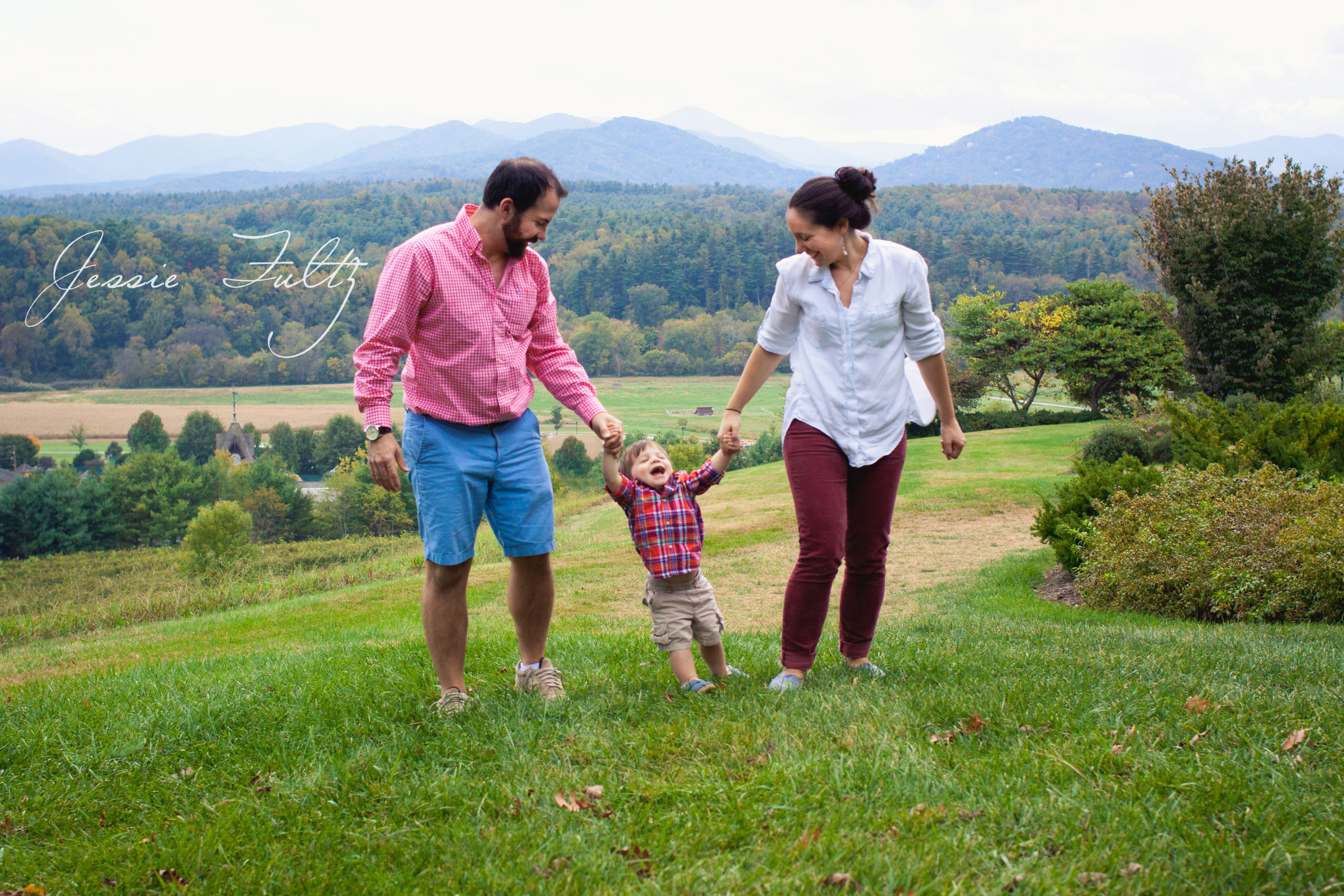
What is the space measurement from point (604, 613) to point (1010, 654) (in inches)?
212

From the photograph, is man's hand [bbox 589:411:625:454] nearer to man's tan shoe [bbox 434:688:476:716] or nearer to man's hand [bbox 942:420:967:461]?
man's tan shoe [bbox 434:688:476:716]

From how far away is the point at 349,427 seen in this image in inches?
2778

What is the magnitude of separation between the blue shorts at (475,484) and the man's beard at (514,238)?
24.7 inches

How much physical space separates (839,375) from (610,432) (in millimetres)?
875

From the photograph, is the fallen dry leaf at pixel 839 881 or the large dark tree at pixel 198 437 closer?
the fallen dry leaf at pixel 839 881

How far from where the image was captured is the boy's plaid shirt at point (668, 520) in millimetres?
3428

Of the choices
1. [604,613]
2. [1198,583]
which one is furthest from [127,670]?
[1198,583]

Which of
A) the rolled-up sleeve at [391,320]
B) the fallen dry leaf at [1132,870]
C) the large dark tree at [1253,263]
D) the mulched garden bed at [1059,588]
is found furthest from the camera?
the large dark tree at [1253,263]

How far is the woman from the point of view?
327 centimetres

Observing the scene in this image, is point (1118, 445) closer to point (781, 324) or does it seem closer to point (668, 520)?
point (781, 324)

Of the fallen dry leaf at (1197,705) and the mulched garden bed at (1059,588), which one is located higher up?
the fallen dry leaf at (1197,705)

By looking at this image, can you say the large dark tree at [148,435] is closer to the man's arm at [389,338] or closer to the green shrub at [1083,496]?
the green shrub at [1083,496]

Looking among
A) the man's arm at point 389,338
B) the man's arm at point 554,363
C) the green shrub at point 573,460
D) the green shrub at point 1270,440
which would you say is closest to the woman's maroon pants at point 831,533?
the man's arm at point 554,363

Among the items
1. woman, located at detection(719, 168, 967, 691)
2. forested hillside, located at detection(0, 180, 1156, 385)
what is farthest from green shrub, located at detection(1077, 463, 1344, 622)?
forested hillside, located at detection(0, 180, 1156, 385)
